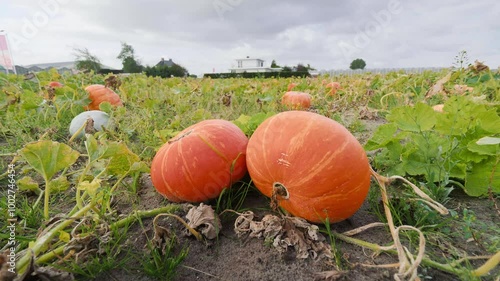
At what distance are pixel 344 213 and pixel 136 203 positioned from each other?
1035 mm

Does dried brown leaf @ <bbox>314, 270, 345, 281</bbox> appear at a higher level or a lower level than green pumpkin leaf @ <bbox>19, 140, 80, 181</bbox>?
lower

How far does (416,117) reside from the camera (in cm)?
147

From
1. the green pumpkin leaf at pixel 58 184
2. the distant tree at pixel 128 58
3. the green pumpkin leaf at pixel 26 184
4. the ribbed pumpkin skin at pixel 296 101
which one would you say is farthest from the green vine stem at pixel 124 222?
the distant tree at pixel 128 58

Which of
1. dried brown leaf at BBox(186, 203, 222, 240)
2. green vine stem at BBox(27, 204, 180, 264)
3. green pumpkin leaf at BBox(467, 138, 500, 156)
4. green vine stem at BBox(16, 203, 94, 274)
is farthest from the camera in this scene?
green pumpkin leaf at BBox(467, 138, 500, 156)

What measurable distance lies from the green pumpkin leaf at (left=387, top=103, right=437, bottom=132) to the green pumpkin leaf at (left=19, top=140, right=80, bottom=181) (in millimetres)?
1478

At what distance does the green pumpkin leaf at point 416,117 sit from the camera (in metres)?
1.46

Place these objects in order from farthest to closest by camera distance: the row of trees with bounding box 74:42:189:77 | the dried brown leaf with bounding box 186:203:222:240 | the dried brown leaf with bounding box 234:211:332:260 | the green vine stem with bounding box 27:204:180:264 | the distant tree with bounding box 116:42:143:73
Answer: the distant tree with bounding box 116:42:143:73 → the row of trees with bounding box 74:42:189:77 → the dried brown leaf with bounding box 186:203:222:240 → the dried brown leaf with bounding box 234:211:332:260 → the green vine stem with bounding box 27:204:180:264

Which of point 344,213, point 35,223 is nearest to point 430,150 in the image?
point 344,213

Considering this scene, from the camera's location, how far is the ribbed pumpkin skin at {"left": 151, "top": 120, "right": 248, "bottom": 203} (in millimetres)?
1404

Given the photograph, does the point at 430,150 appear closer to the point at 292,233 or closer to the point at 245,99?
the point at 292,233

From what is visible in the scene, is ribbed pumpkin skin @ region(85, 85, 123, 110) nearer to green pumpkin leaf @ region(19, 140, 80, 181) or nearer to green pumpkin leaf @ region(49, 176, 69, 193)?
green pumpkin leaf @ region(49, 176, 69, 193)

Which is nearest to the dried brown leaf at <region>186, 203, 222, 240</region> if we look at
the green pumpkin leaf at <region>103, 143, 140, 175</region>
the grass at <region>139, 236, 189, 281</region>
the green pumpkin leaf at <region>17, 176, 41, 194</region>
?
the grass at <region>139, 236, 189, 281</region>

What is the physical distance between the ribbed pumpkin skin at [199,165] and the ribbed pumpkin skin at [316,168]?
0.68 ft

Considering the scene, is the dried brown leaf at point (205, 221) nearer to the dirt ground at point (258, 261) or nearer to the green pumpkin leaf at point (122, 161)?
the dirt ground at point (258, 261)
